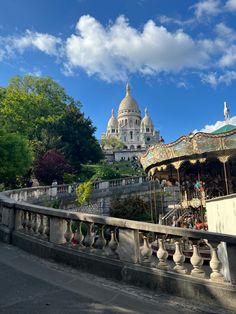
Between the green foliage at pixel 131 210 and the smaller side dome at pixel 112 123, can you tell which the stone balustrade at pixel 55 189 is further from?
the smaller side dome at pixel 112 123

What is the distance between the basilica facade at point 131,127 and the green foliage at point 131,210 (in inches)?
3863

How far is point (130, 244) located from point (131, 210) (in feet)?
55.8

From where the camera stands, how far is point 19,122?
1693 inches

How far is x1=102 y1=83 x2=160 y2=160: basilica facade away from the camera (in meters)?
124

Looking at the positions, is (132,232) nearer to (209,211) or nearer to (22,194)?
Answer: (209,211)

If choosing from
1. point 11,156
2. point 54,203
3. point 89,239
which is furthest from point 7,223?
point 11,156

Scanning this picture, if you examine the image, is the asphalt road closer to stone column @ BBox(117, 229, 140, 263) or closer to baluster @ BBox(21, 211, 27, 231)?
stone column @ BBox(117, 229, 140, 263)

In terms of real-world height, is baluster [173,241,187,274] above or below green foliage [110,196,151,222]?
below

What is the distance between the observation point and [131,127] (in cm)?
12775

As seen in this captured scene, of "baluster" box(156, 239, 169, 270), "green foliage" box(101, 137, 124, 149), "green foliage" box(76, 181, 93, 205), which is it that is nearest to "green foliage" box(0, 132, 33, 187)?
"green foliage" box(76, 181, 93, 205)

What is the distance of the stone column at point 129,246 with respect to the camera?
4508 mm

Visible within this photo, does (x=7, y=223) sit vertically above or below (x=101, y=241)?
above

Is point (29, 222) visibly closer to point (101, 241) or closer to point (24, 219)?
point (24, 219)

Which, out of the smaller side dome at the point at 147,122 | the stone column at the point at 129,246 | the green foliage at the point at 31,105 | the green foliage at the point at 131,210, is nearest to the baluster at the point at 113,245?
the stone column at the point at 129,246
